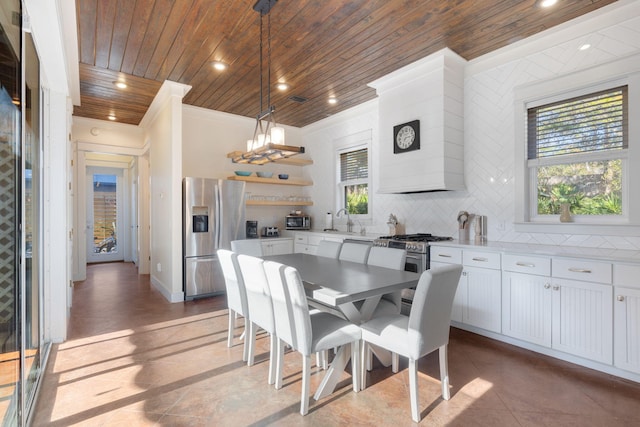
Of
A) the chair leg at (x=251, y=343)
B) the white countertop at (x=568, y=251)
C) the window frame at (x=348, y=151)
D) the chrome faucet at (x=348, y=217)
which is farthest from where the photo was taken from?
the chrome faucet at (x=348, y=217)

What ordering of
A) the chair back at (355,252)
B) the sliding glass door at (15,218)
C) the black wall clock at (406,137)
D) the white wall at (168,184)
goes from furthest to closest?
the white wall at (168,184), the black wall clock at (406,137), the chair back at (355,252), the sliding glass door at (15,218)

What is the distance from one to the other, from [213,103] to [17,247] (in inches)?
146

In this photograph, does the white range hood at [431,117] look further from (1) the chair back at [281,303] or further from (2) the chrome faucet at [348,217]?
(1) the chair back at [281,303]

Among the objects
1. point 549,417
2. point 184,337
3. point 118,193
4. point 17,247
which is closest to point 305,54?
point 17,247

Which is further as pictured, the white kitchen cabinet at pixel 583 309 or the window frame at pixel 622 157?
the window frame at pixel 622 157

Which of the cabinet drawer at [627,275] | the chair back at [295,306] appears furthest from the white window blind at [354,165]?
the chair back at [295,306]

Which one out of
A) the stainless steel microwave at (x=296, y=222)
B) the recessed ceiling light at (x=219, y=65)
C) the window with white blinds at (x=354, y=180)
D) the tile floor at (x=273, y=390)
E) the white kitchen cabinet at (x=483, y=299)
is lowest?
the tile floor at (x=273, y=390)

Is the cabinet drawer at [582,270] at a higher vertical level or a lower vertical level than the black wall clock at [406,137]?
lower

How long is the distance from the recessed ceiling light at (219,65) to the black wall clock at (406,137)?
2.14 metres

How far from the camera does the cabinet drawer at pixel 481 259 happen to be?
9.84 ft

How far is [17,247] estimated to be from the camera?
5.79ft

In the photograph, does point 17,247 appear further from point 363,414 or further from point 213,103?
point 213,103

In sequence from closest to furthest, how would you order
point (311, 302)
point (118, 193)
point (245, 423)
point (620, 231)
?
point (245, 423) → point (620, 231) → point (311, 302) → point (118, 193)

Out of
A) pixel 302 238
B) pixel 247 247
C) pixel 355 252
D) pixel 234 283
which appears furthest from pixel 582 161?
pixel 302 238
